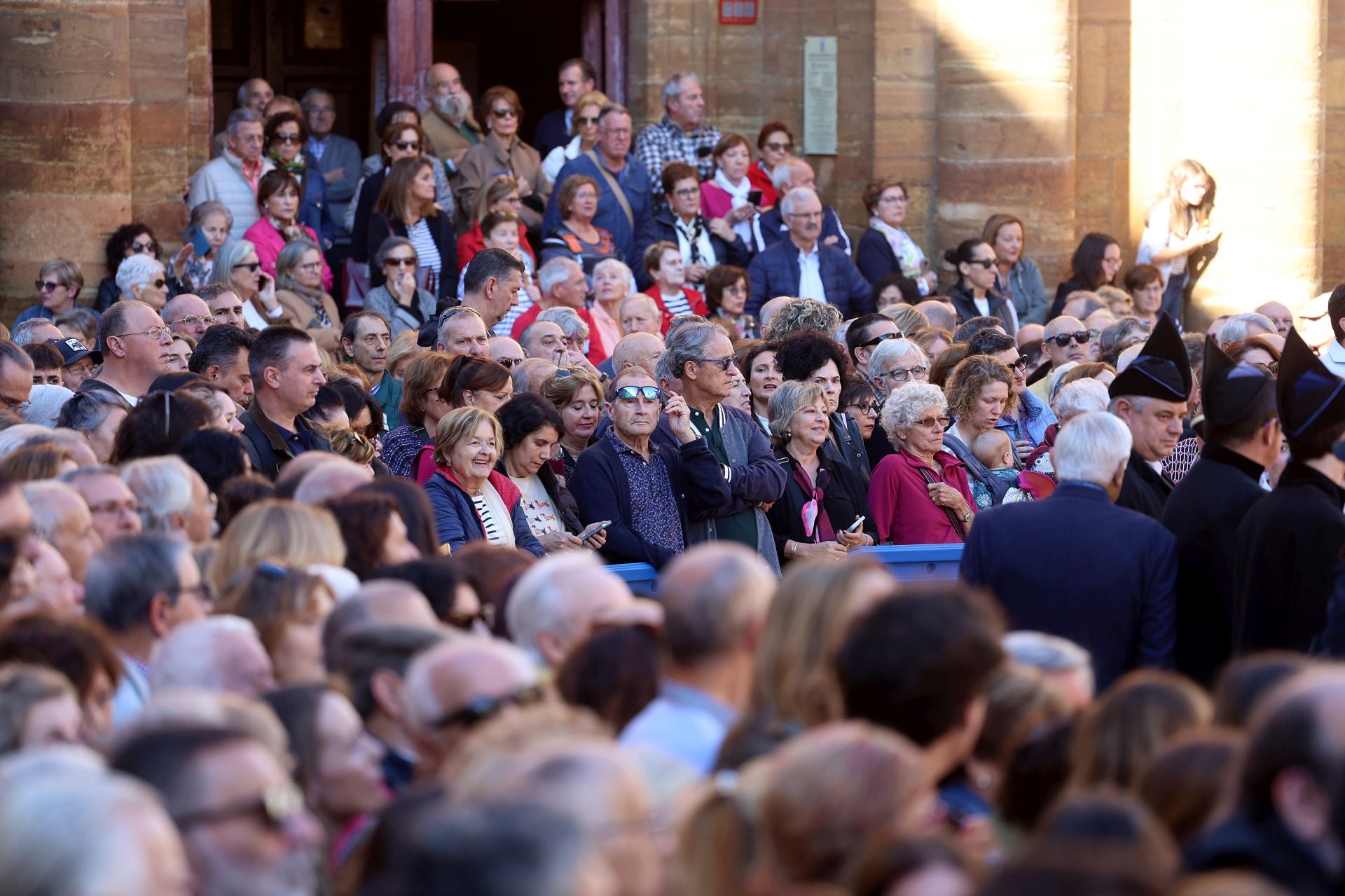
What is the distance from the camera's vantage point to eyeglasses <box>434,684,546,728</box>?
158 inches

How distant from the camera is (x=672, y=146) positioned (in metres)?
13.8

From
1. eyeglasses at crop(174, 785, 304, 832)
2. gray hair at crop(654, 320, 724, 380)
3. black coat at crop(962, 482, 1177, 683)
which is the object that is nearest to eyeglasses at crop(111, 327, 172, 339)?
gray hair at crop(654, 320, 724, 380)

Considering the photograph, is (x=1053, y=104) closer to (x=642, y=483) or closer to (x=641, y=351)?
(x=641, y=351)

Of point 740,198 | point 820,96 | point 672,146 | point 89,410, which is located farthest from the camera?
point 820,96

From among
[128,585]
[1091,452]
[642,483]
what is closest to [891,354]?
[642,483]

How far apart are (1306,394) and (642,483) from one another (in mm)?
3019

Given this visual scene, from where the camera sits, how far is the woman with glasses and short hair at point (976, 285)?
1325 cm

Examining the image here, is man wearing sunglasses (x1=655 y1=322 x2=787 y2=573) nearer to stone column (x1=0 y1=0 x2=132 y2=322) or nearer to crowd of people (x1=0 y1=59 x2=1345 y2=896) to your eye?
crowd of people (x1=0 y1=59 x2=1345 y2=896)

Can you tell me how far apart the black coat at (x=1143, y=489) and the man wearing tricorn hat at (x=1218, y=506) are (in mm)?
486

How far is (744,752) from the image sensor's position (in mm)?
3875

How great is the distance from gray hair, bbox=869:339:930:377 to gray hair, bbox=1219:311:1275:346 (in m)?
1.57

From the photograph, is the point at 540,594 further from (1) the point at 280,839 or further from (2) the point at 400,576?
(1) the point at 280,839

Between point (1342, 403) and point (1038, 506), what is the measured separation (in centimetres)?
92

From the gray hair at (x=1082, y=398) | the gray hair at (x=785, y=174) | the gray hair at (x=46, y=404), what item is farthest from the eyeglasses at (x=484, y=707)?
the gray hair at (x=785, y=174)
